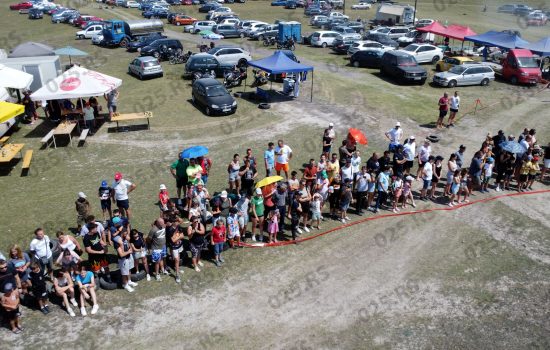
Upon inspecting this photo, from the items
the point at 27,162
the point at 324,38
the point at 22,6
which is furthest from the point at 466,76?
the point at 22,6

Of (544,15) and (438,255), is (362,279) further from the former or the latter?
(544,15)

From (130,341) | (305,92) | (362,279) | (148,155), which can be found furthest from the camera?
(305,92)

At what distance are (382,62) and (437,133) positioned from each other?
1155 centimetres

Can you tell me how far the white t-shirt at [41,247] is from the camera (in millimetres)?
→ 10273

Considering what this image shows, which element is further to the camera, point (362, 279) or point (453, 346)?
point (362, 279)

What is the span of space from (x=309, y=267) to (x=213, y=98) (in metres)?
13.4

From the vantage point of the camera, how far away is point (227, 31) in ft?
142

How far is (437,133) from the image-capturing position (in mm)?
21188

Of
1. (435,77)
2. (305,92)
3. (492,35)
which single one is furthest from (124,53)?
(492,35)

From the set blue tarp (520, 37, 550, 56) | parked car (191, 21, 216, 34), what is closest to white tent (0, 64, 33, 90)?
parked car (191, 21, 216, 34)

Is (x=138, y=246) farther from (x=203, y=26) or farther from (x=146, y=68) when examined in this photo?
(x=203, y=26)

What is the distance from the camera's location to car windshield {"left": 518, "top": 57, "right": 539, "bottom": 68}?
98.2 ft

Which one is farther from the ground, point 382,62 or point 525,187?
point 382,62

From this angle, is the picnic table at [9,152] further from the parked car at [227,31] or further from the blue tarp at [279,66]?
the parked car at [227,31]
